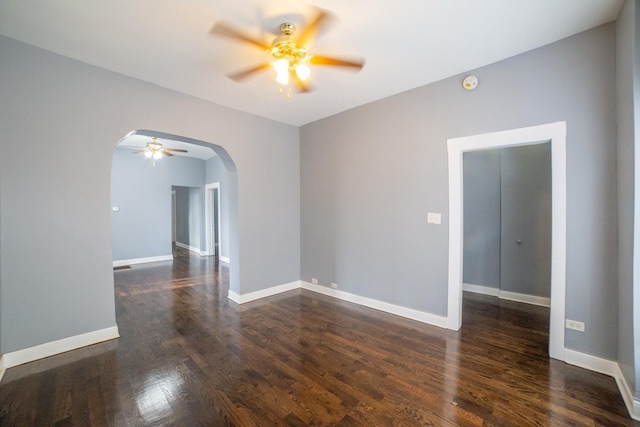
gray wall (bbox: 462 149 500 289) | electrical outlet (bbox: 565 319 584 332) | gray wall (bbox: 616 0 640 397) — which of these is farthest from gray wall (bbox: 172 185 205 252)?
gray wall (bbox: 616 0 640 397)

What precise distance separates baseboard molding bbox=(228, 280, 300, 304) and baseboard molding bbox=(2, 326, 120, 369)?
1.48 meters

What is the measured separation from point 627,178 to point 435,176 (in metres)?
1.54

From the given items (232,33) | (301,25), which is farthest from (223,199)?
(301,25)

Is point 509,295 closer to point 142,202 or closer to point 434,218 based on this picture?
point 434,218

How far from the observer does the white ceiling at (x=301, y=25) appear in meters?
1.96

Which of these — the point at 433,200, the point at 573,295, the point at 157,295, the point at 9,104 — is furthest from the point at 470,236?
the point at 9,104

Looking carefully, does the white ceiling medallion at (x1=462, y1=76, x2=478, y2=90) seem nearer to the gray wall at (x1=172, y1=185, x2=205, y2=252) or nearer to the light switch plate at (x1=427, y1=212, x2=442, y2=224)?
the light switch plate at (x1=427, y1=212, x2=442, y2=224)

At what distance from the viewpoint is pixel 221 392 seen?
2.03m

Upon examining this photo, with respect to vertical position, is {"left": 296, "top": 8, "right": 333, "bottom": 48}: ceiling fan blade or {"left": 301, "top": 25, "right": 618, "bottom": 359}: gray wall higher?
{"left": 296, "top": 8, "right": 333, "bottom": 48}: ceiling fan blade

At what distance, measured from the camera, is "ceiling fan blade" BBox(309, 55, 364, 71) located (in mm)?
2301

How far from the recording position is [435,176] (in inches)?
125

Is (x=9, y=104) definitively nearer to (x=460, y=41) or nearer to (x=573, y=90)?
(x=460, y=41)

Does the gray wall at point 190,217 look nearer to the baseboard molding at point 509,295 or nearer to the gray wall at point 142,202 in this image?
the gray wall at point 142,202

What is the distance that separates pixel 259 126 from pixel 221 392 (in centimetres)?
357
